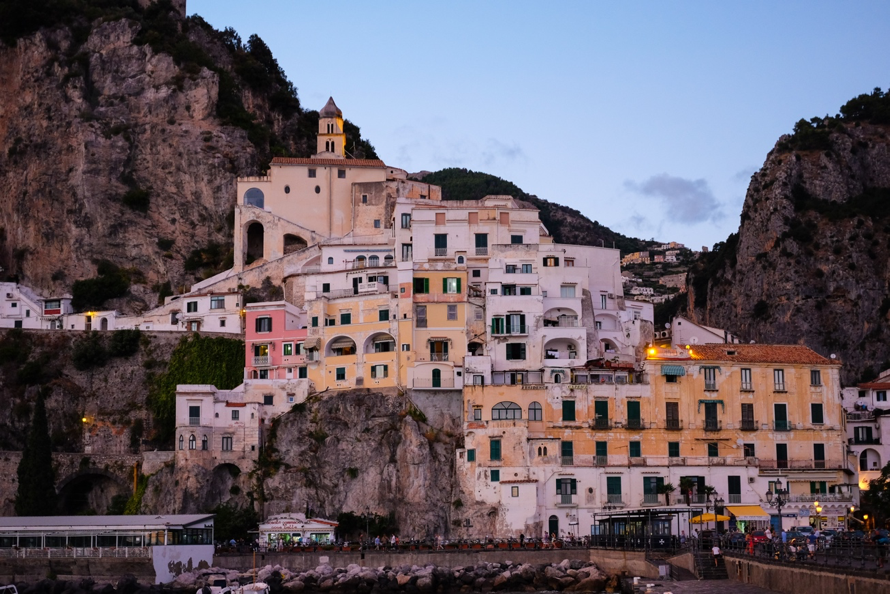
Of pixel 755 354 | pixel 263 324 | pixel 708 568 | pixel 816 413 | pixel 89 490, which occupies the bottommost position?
pixel 708 568

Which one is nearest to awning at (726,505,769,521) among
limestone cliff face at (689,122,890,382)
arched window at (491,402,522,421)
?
arched window at (491,402,522,421)

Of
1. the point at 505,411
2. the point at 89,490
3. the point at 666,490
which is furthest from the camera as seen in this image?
the point at 89,490

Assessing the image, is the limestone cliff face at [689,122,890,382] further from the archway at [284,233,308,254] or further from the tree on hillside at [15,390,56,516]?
the tree on hillside at [15,390,56,516]

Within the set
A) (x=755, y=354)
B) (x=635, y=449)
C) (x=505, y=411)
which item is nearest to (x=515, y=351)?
(x=505, y=411)

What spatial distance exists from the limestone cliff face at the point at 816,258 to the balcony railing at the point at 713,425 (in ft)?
85.6

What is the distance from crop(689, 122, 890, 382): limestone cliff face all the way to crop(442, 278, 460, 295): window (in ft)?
99.3

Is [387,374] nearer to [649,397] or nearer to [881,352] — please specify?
[649,397]

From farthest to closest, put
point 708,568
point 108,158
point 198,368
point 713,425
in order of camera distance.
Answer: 1. point 108,158
2. point 198,368
3. point 713,425
4. point 708,568

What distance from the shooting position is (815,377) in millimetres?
76125

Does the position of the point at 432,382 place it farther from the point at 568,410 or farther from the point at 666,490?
the point at 666,490

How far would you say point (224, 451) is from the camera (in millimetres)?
77375

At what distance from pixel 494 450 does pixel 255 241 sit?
1182 inches

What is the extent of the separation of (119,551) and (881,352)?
2188 inches

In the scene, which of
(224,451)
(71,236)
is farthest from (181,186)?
(224,451)
